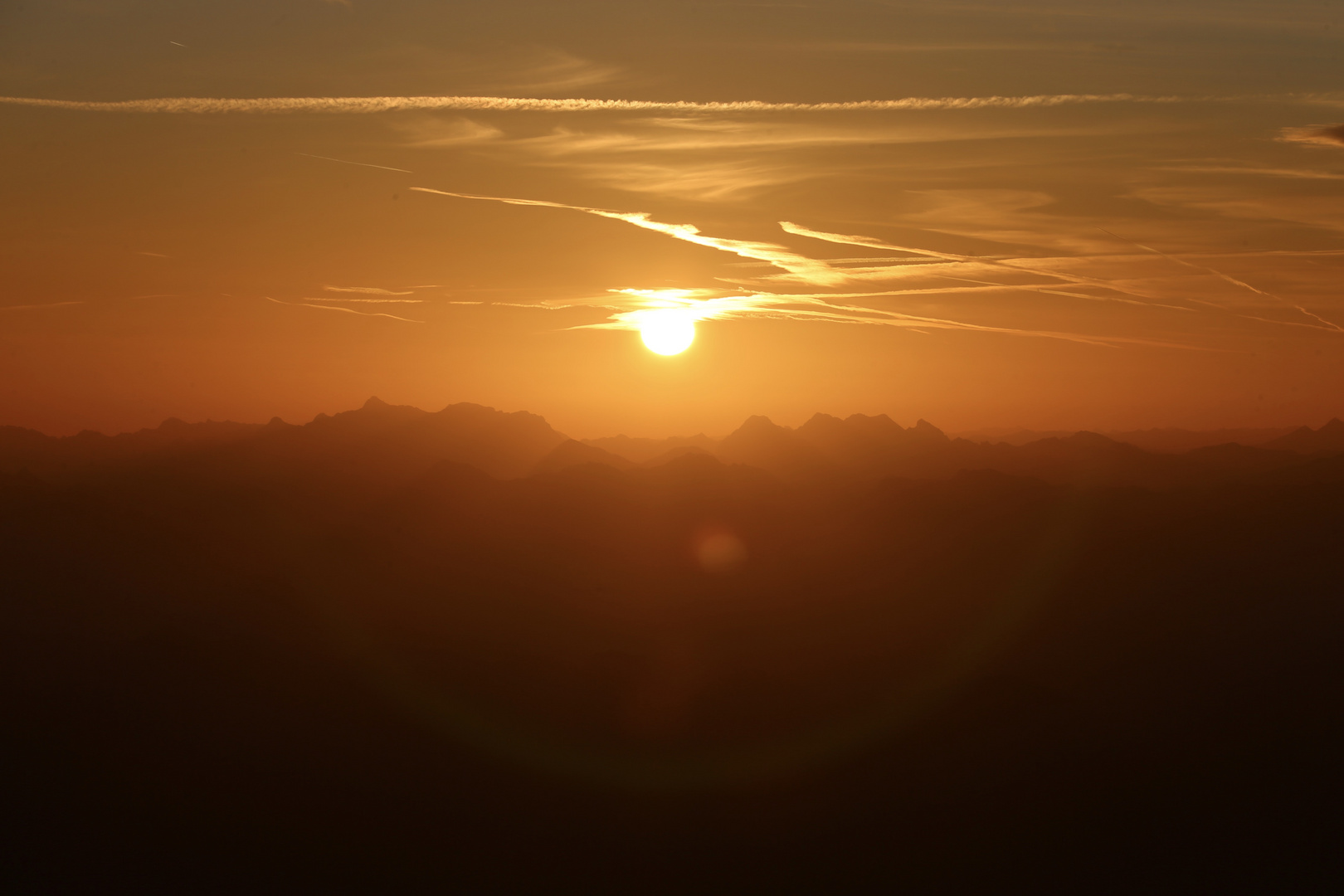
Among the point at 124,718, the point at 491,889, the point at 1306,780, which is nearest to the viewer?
the point at 491,889

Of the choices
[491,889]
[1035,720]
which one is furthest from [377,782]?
[1035,720]

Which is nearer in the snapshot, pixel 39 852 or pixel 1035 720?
pixel 39 852

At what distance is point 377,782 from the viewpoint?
181750 millimetres

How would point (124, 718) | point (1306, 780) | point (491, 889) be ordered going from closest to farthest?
1. point (491, 889)
2. point (1306, 780)
3. point (124, 718)

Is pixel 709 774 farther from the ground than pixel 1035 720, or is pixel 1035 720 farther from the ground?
pixel 1035 720

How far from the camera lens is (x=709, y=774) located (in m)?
187

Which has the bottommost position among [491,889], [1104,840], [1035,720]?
[491,889]

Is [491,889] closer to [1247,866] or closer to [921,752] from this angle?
[921,752]

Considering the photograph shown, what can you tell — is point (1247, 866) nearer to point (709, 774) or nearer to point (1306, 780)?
point (1306, 780)

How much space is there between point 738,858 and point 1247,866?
86.0 metres

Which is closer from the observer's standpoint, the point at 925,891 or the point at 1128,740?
the point at 925,891

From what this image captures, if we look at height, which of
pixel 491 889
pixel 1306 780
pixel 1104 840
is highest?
pixel 1306 780

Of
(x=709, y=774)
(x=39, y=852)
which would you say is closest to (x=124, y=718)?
(x=39, y=852)

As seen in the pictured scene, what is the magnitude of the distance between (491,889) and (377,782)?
33.7 meters
